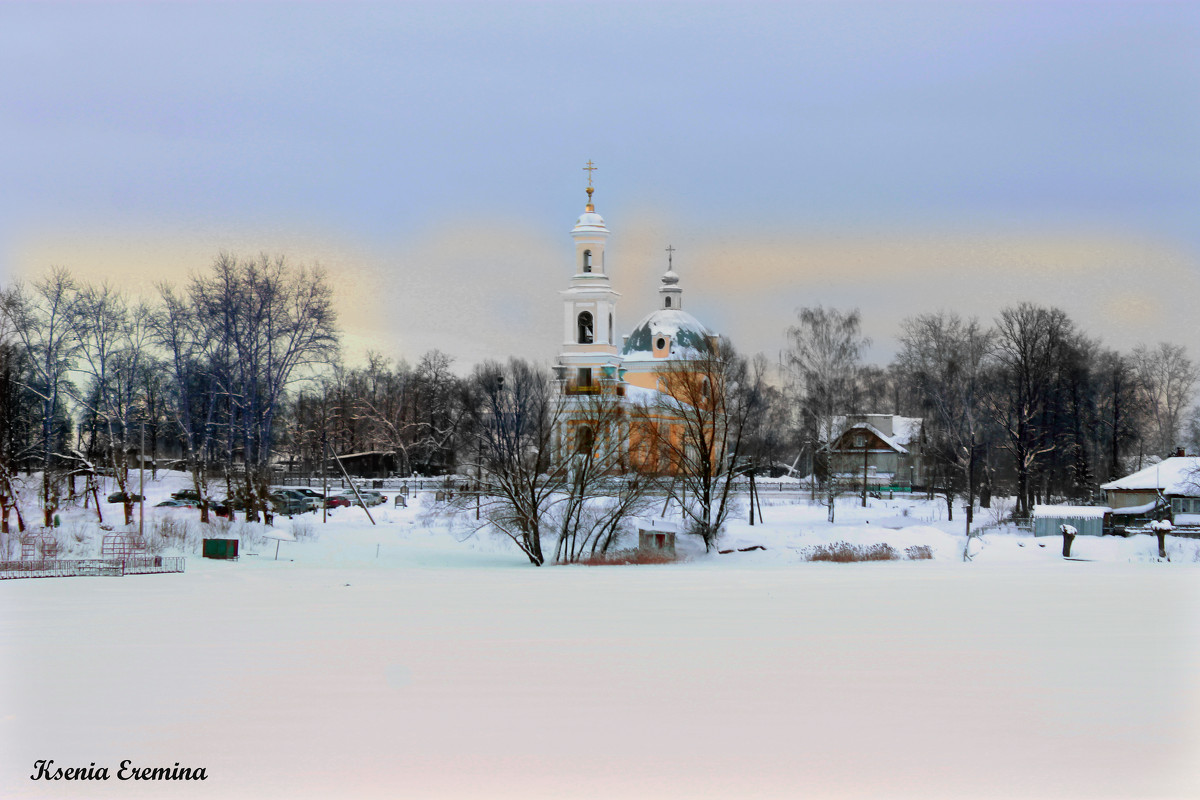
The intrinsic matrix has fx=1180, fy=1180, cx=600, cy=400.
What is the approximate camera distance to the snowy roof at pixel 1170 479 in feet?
154

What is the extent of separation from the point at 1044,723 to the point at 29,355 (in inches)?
1482

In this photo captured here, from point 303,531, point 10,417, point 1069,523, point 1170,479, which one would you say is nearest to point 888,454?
point 1170,479

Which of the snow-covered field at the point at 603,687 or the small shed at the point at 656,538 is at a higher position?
the small shed at the point at 656,538

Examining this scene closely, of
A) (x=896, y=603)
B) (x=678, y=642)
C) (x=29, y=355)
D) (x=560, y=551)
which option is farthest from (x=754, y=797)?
(x=29, y=355)

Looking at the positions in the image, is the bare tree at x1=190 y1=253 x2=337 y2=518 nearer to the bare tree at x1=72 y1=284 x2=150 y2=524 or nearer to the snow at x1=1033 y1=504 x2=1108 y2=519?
the bare tree at x1=72 y1=284 x2=150 y2=524

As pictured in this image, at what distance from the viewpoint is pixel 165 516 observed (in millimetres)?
41188

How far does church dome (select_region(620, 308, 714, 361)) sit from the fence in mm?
49393

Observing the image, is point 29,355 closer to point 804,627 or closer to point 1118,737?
point 804,627

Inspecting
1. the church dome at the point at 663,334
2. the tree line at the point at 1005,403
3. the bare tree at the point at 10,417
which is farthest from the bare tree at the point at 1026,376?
the bare tree at the point at 10,417

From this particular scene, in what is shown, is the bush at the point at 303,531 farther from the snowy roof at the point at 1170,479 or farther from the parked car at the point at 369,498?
the snowy roof at the point at 1170,479

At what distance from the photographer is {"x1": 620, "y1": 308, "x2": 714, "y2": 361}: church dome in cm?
7875

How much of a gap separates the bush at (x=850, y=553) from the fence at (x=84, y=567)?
1916 centimetres

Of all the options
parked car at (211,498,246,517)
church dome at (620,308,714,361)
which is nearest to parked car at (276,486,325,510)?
parked car at (211,498,246,517)

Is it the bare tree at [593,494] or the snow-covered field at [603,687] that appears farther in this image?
the bare tree at [593,494]
